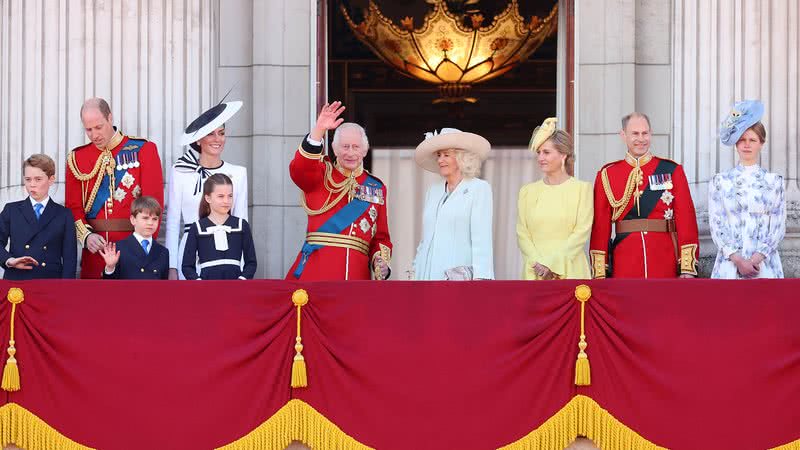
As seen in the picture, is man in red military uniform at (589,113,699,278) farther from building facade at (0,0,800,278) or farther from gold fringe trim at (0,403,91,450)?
gold fringe trim at (0,403,91,450)

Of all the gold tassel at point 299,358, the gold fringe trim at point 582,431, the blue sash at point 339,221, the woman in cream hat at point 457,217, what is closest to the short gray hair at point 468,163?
the woman in cream hat at point 457,217

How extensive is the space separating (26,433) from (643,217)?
397cm

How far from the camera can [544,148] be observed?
10.9 metres

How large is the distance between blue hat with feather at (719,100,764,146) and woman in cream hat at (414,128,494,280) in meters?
1.52

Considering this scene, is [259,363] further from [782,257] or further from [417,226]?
[417,226]

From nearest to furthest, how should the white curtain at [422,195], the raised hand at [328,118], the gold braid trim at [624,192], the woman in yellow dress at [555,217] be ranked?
the raised hand at [328,118] → the woman in yellow dress at [555,217] → the gold braid trim at [624,192] → the white curtain at [422,195]

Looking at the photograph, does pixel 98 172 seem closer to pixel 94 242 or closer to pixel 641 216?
pixel 94 242

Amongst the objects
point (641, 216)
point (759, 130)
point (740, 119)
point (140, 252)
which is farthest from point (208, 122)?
point (759, 130)

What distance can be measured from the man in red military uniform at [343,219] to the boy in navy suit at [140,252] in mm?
852

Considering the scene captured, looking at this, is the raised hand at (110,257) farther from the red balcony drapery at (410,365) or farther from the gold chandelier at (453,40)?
the gold chandelier at (453,40)

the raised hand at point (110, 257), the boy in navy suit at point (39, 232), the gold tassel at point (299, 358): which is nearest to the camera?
the gold tassel at point (299, 358)

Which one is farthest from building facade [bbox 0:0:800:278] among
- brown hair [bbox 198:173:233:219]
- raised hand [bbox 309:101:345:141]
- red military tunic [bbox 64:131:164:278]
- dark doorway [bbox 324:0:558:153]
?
dark doorway [bbox 324:0:558:153]

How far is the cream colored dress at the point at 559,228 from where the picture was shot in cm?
1073

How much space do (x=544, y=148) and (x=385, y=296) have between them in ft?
5.47
